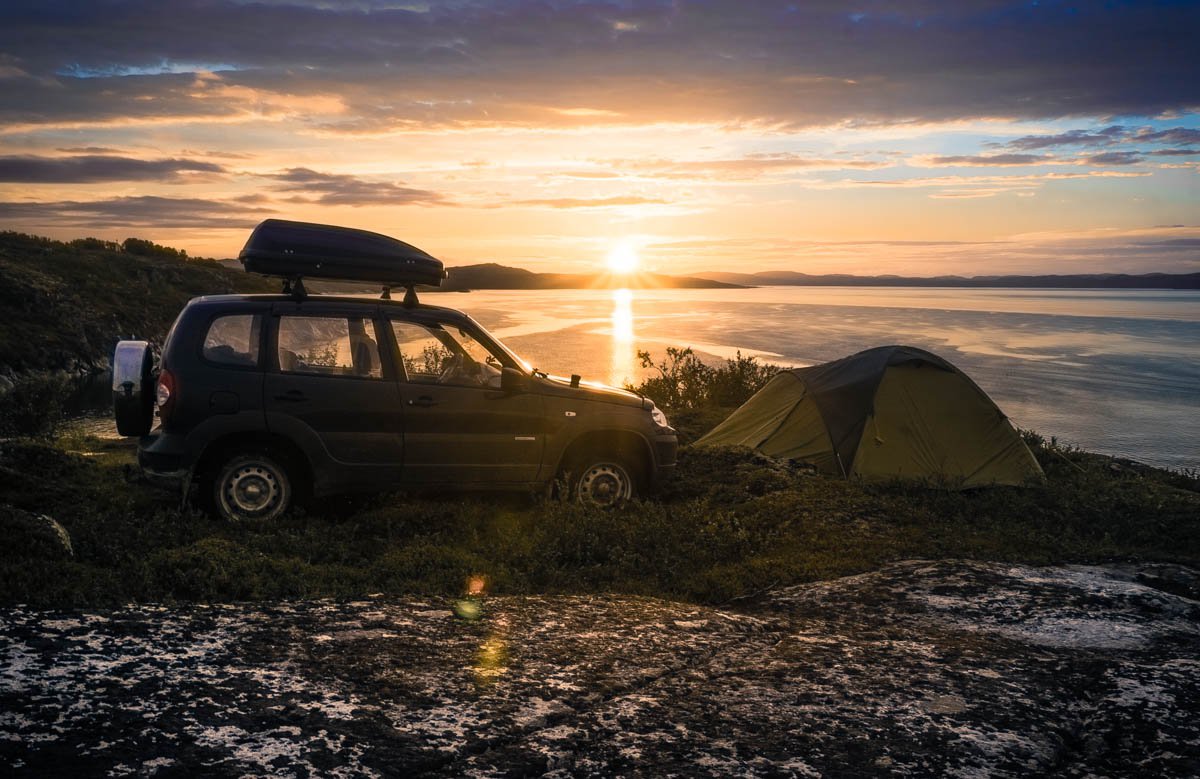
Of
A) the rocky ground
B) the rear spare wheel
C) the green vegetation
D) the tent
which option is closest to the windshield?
the green vegetation

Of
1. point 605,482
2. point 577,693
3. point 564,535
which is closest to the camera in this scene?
point 577,693

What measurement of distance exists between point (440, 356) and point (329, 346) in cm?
105

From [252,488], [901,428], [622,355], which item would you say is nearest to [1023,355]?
[622,355]

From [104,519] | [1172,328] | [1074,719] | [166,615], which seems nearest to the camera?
[1074,719]

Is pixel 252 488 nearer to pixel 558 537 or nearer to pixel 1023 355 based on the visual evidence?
pixel 558 537

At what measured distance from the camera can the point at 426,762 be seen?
2891mm

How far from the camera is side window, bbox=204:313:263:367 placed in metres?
8.08

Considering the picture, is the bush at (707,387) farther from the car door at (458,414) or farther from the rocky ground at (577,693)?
the rocky ground at (577,693)

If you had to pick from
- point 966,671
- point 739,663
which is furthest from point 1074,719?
point 739,663

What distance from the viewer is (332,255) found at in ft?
27.5

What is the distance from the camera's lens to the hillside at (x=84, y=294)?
34312 mm

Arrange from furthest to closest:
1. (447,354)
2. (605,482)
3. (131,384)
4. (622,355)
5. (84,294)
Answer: (622,355), (84,294), (605,482), (447,354), (131,384)

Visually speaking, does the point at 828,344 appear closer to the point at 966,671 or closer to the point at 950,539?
the point at 950,539

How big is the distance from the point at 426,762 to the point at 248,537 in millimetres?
5021
